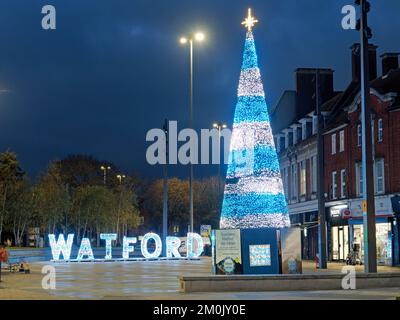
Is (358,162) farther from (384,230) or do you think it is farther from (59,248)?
(59,248)

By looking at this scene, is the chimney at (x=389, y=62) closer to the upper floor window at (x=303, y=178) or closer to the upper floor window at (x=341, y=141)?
the upper floor window at (x=341, y=141)

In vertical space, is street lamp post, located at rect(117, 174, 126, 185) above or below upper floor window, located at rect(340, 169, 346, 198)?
above

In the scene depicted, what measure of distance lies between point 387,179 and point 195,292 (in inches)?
876

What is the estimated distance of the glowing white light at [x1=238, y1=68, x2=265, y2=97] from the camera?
28688 mm

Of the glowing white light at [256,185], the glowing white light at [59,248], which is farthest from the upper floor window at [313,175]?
the glowing white light at [256,185]

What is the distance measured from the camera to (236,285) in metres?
21.6

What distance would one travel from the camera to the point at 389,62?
4797 cm

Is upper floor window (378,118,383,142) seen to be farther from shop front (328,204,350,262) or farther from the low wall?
the low wall

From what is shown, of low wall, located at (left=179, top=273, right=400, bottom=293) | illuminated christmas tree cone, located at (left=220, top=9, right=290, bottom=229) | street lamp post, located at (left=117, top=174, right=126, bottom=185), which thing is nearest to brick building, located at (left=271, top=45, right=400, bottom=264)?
illuminated christmas tree cone, located at (left=220, top=9, right=290, bottom=229)

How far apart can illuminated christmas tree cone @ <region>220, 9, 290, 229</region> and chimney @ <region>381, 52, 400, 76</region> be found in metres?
21.8

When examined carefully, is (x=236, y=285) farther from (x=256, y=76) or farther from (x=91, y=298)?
(x=256, y=76)

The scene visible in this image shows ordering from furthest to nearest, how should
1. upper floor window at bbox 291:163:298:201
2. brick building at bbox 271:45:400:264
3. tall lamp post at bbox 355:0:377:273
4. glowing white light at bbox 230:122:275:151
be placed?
upper floor window at bbox 291:163:298:201, brick building at bbox 271:45:400:264, glowing white light at bbox 230:122:275:151, tall lamp post at bbox 355:0:377:273

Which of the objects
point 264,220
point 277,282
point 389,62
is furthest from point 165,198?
point 277,282
